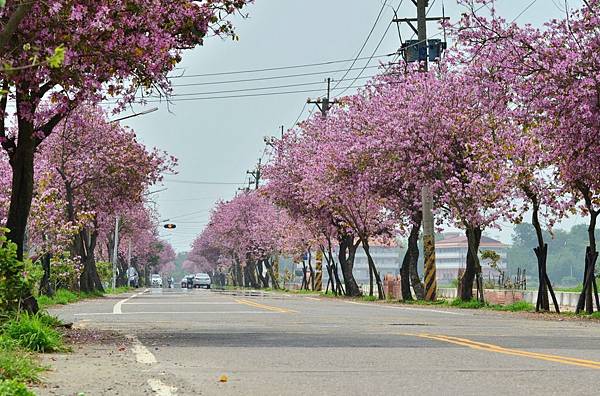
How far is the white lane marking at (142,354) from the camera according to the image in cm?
1063

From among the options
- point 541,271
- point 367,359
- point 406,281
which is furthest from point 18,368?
point 406,281

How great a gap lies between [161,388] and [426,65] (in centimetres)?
2921

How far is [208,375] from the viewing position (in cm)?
919

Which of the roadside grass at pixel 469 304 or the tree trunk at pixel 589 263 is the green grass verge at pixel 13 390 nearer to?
the tree trunk at pixel 589 263

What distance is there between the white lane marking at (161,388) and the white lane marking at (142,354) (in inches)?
76.7

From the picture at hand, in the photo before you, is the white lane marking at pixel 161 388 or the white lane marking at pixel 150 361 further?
the white lane marking at pixel 150 361

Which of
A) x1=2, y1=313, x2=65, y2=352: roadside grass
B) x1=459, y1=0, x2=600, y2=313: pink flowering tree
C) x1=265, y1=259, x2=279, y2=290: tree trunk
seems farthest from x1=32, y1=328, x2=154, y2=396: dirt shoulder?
x1=265, y1=259, x2=279, y2=290: tree trunk

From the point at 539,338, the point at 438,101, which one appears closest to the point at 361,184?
the point at 438,101

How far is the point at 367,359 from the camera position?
34.9 ft

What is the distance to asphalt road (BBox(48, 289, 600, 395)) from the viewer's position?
815cm

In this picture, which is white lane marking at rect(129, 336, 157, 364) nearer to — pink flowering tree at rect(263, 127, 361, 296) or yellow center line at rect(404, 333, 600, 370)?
yellow center line at rect(404, 333, 600, 370)

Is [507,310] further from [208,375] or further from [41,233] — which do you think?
[208,375]

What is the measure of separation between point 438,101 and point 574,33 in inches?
477

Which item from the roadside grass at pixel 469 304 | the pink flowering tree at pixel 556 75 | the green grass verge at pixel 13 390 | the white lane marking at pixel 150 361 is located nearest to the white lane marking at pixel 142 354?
the white lane marking at pixel 150 361
